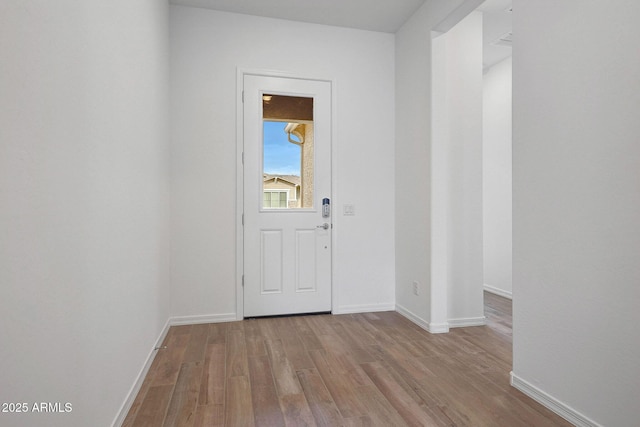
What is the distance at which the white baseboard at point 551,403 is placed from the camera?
166cm

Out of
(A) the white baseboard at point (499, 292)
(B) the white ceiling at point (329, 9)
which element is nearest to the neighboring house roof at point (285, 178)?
(B) the white ceiling at point (329, 9)

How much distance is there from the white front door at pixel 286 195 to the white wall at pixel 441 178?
0.82 metres

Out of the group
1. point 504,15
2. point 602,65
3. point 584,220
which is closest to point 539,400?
point 584,220

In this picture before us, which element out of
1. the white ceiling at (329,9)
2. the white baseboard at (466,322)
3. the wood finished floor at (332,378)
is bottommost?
the wood finished floor at (332,378)

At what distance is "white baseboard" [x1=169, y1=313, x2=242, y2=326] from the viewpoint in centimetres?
319

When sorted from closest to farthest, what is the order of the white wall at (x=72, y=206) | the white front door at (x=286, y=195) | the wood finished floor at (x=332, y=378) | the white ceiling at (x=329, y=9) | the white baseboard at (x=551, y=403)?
the white wall at (x=72, y=206) < the white baseboard at (x=551, y=403) < the wood finished floor at (x=332, y=378) < the white ceiling at (x=329, y=9) < the white front door at (x=286, y=195)

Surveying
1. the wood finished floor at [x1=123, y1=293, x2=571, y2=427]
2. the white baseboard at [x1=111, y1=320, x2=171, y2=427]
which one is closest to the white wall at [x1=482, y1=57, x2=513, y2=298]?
the wood finished floor at [x1=123, y1=293, x2=571, y2=427]

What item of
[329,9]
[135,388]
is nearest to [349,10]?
[329,9]

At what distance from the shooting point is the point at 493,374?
2.23 metres

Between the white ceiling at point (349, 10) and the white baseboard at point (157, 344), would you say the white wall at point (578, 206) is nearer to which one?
the white ceiling at point (349, 10)

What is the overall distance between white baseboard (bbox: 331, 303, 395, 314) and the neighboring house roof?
4.33 ft

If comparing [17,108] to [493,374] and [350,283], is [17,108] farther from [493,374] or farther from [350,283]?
[350,283]

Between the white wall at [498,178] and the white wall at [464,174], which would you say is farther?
the white wall at [498,178]

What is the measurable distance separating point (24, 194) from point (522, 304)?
2.26 meters
